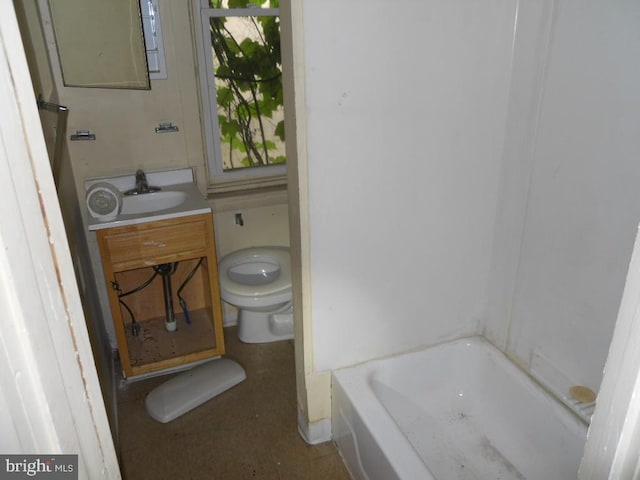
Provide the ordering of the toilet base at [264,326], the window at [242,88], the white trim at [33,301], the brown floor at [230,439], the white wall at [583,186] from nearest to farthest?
the white trim at [33,301] → the white wall at [583,186] → the brown floor at [230,439] → the window at [242,88] → the toilet base at [264,326]

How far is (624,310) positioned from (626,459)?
0.17 m

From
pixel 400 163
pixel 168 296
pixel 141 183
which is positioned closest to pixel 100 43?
pixel 141 183

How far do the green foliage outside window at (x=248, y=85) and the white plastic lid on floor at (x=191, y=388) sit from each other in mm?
1087

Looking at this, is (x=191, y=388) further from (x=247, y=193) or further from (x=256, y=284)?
(x=247, y=193)

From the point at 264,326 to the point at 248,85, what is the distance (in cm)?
129

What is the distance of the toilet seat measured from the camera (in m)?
2.44

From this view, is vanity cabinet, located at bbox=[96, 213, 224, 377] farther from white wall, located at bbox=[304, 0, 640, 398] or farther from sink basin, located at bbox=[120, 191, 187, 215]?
white wall, located at bbox=[304, 0, 640, 398]

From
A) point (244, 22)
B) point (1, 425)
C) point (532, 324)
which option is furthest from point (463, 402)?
point (244, 22)

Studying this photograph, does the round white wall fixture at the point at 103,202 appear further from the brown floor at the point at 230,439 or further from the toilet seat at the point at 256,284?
the brown floor at the point at 230,439

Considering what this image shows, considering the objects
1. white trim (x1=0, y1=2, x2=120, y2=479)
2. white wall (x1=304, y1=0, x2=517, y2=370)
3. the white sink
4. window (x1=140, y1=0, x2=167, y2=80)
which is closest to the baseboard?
white wall (x1=304, y1=0, x2=517, y2=370)

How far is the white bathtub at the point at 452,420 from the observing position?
5.19 ft

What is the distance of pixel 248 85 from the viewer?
2.63 meters

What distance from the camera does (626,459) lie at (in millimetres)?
554

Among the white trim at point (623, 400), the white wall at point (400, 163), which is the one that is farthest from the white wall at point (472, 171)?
the white trim at point (623, 400)
